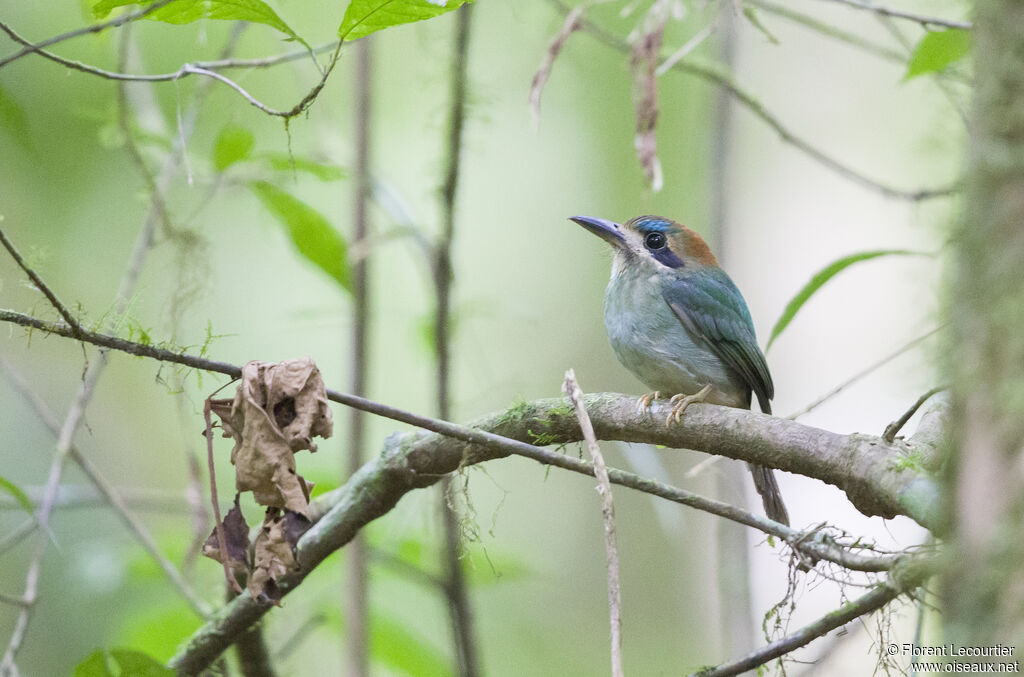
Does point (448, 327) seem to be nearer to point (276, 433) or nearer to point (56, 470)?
point (276, 433)

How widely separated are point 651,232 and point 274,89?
368 cm

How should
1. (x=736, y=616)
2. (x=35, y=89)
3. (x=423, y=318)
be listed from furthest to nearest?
(x=35, y=89) < (x=423, y=318) < (x=736, y=616)

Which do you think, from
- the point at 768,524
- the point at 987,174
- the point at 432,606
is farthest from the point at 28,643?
the point at 987,174

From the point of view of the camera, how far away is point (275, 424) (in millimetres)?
1688

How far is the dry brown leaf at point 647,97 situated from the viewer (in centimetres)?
273

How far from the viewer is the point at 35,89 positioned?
573 centimetres

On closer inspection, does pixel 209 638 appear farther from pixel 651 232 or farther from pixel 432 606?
pixel 432 606

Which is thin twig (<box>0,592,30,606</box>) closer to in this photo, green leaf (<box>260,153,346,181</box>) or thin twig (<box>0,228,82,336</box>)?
thin twig (<box>0,228,82,336</box>)

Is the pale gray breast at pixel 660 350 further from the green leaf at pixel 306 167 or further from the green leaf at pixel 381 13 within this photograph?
the green leaf at pixel 381 13

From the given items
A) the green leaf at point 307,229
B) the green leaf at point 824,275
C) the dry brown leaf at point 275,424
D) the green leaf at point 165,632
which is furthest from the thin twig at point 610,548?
the green leaf at point 165,632

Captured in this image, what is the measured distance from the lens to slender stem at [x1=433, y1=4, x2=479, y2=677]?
265 centimetres

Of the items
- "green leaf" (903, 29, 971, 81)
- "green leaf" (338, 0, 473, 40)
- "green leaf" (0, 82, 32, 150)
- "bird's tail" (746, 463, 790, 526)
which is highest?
"green leaf" (903, 29, 971, 81)

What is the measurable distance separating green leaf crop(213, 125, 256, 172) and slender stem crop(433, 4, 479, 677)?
2.12 feet

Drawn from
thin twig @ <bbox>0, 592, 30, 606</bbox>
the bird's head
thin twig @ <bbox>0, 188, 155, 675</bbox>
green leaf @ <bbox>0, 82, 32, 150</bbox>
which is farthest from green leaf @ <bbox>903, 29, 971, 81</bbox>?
thin twig @ <bbox>0, 592, 30, 606</bbox>
